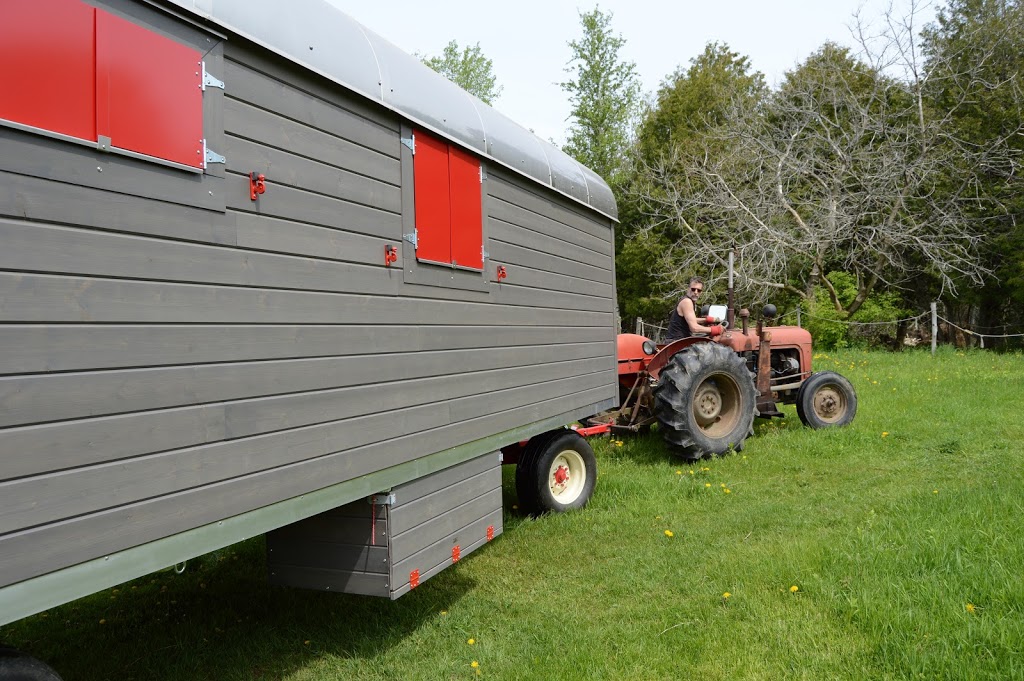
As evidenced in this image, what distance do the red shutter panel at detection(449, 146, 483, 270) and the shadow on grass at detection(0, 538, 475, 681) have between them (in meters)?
2.04

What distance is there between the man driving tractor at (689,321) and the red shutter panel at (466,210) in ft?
12.7

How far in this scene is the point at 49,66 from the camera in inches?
78.5

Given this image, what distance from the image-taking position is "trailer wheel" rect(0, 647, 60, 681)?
6.66 feet

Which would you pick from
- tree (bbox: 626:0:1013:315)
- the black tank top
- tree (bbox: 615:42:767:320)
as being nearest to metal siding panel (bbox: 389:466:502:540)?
the black tank top

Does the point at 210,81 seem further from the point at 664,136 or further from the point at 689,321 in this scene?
the point at 664,136

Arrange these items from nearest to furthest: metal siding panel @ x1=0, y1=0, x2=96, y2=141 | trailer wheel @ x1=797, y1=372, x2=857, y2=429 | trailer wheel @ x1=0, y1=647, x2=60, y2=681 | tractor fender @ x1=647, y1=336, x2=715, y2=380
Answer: metal siding panel @ x1=0, y1=0, x2=96, y2=141 < trailer wheel @ x1=0, y1=647, x2=60, y2=681 < tractor fender @ x1=647, y1=336, x2=715, y2=380 < trailer wheel @ x1=797, y1=372, x2=857, y2=429

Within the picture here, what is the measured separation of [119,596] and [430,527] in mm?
2250

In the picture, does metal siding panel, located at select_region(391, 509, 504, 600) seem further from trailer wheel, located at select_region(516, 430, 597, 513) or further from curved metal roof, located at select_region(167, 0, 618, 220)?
curved metal roof, located at select_region(167, 0, 618, 220)

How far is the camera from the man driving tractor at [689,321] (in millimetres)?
7617

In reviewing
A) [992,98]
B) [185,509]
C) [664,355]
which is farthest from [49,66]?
[992,98]

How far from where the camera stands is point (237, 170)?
2627 mm

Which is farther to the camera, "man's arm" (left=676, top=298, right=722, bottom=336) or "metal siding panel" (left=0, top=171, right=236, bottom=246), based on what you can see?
"man's arm" (left=676, top=298, right=722, bottom=336)

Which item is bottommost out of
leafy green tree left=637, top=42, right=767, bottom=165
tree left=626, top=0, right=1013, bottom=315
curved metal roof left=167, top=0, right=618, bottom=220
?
curved metal roof left=167, top=0, right=618, bottom=220

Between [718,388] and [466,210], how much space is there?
14.5 ft
